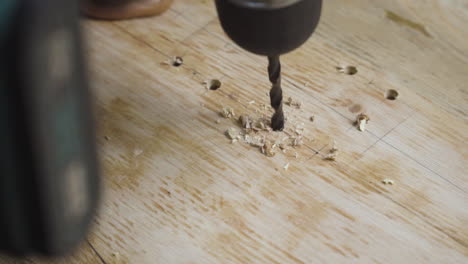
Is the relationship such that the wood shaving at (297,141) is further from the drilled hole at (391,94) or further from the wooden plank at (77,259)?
the wooden plank at (77,259)

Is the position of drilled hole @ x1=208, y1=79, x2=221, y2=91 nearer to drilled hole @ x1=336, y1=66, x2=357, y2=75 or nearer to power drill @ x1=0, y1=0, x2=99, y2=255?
drilled hole @ x1=336, y1=66, x2=357, y2=75

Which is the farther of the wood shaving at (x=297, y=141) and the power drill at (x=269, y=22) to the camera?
the wood shaving at (x=297, y=141)

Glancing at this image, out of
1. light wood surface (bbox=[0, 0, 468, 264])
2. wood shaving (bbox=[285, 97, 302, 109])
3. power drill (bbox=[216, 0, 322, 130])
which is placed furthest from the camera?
wood shaving (bbox=[285, 97, 302, 109])

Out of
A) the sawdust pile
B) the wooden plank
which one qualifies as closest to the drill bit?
the sawdust pile

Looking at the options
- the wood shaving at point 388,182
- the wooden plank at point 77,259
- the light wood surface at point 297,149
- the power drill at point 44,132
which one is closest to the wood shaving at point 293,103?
the light wood surface at point 297,149

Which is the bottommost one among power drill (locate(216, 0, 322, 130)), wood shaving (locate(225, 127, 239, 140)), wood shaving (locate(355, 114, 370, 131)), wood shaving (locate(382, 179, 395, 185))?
wood shaving (locate(225, 127, 239, 140))

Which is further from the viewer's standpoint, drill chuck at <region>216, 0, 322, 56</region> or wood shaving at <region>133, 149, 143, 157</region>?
wood shaving at <region>133, 149, 143, 157</region>
